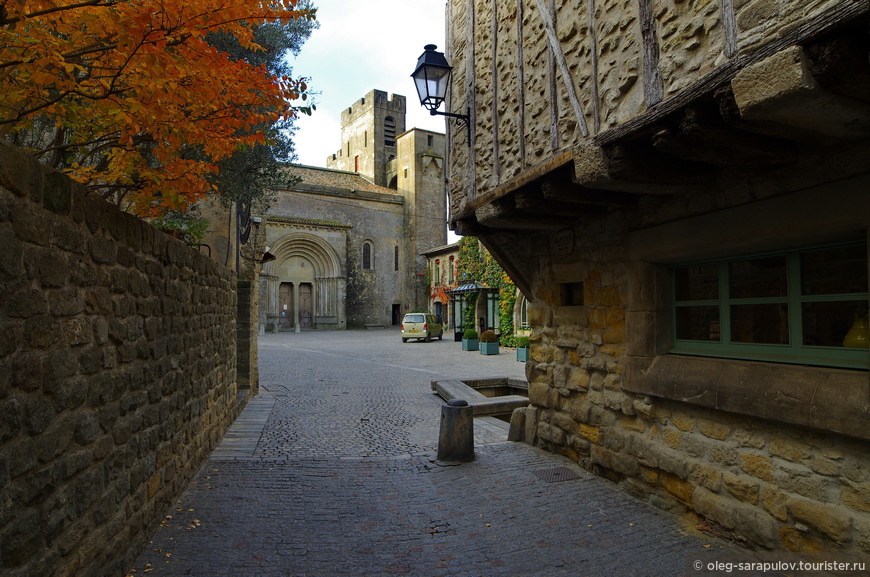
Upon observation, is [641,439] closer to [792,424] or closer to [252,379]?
[792,424]

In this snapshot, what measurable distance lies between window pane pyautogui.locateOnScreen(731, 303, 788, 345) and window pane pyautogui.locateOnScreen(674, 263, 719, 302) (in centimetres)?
25

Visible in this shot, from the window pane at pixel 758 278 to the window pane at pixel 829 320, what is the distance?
0.22 m

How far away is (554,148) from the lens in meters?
4.43

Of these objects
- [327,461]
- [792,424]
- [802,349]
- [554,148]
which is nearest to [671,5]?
[554,148]

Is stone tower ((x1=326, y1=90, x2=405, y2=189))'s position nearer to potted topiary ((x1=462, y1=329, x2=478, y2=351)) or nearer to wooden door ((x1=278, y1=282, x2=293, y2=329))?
wooden door ((x1=278, y1=282, x2=293, y2=329))

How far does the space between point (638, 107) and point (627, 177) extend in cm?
44

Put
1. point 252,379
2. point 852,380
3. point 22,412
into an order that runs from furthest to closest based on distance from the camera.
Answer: point 252,379 → point 852,380 → point 22,412

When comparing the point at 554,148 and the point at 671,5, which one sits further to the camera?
the point at 554,148

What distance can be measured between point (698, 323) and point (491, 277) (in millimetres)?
21078

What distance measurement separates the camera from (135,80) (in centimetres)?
384

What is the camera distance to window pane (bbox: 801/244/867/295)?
125 inches

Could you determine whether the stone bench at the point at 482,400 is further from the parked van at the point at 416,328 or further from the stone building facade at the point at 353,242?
the stone building facade at the point at 353,242

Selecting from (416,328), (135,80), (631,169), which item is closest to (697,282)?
(631,169)

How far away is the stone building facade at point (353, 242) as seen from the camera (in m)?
37.1
